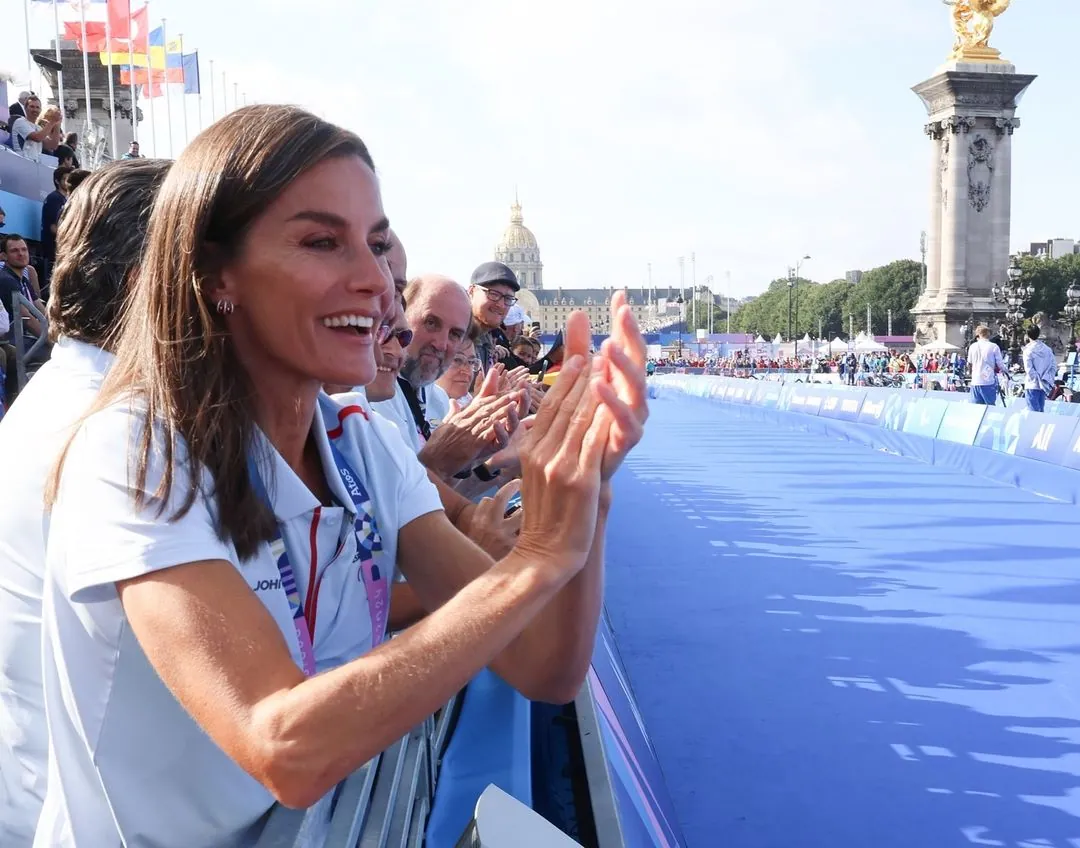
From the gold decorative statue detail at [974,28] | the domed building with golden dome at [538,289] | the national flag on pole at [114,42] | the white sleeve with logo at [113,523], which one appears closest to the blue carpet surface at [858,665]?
the white sleeve with logo at [113,523]

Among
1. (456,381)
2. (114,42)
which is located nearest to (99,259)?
(456,381)

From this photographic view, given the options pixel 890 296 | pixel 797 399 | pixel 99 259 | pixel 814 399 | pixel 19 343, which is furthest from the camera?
pixel 890 296

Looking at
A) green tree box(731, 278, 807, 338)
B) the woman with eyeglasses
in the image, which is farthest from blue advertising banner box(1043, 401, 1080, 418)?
green tree box(731, 278, 807, 338)

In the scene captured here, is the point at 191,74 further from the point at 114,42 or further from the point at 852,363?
the point at 852,363

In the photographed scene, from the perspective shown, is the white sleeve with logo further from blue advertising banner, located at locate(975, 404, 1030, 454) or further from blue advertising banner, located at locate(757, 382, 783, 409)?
blue advertising banner, located at locate(757, 382, 783, 409)

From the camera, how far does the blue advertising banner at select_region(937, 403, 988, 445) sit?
41.5 feet

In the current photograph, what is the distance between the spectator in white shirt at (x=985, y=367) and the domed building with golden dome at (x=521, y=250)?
6047 inches

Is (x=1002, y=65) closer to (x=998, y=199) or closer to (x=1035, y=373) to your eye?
(x=998, y=199)

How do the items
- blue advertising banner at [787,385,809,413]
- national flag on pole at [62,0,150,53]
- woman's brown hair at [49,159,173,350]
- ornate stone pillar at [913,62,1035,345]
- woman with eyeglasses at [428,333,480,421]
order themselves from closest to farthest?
woman's brown hair at [49,159,173,350] < woman with eyeglasses at [428,333,480,421] < blue advertising banner at [787,385,809,413] < national flag on pole at [62,0,150,53] < ornate stone pillar at [913,62,1035,345]

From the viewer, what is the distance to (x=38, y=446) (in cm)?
166

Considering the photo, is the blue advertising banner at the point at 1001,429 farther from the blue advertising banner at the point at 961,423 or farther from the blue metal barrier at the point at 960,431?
the blue advertising banner at the point at 961,423

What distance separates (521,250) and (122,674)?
17351 cm

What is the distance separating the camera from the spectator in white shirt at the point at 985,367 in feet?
57.1

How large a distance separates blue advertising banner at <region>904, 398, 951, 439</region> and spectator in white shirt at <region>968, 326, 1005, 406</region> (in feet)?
10.9
